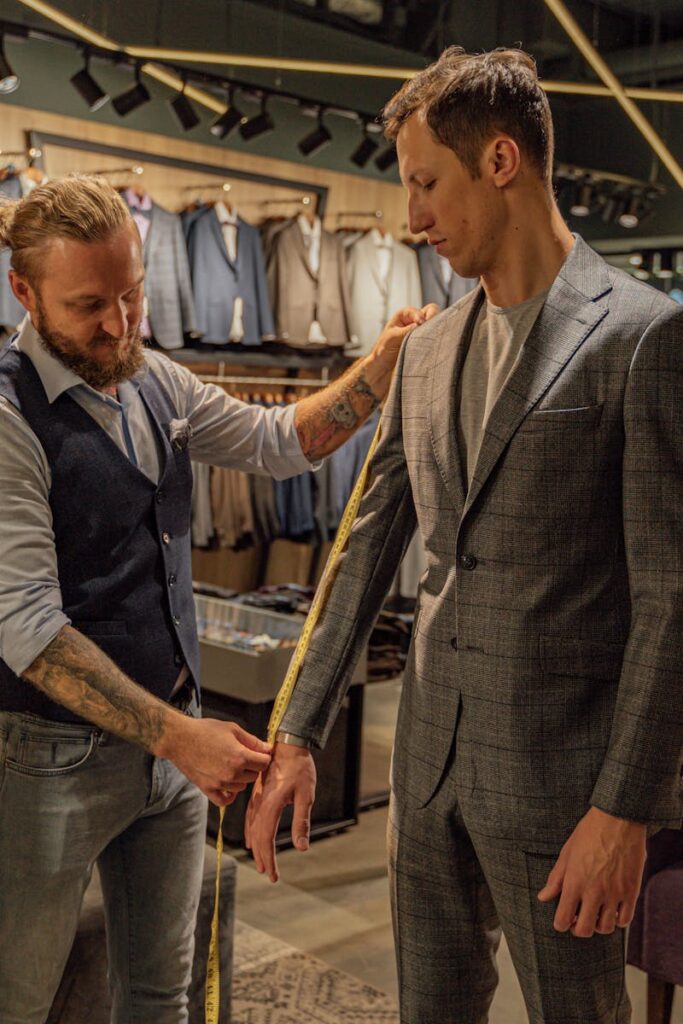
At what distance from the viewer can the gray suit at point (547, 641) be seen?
1.40 m

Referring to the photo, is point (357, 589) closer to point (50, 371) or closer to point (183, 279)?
point (50, 371)

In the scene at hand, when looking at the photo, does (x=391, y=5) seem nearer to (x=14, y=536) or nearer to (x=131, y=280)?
(x=131, y=280)

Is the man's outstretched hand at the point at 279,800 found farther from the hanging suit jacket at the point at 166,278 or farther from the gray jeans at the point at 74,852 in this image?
the hanging suit jacket at the point at 166,278

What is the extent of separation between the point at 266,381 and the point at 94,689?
5.46m

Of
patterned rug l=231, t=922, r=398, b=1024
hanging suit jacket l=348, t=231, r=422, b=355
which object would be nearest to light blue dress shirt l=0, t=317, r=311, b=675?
patterned rug l=231, t=922, r=398, b=1024

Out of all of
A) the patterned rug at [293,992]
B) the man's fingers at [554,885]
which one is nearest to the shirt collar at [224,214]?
the patterned rug at [293,992]

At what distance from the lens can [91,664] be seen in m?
1.80

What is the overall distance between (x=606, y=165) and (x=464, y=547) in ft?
23.6

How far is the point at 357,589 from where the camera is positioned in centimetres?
175

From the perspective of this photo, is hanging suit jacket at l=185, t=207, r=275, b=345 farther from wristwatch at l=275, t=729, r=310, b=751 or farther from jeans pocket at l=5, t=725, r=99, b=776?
wristwatch at l=275, t=729, r=310, b=751

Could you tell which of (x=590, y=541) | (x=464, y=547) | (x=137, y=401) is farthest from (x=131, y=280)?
(x=590, y=541)

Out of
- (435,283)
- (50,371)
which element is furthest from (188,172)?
(50,371)

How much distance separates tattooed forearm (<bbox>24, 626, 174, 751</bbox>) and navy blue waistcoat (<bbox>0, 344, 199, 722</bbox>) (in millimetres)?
73

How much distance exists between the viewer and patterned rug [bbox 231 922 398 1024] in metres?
3.12
